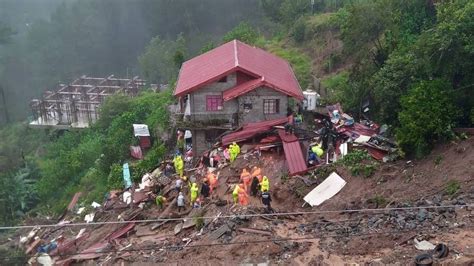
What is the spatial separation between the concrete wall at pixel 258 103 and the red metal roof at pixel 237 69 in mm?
485

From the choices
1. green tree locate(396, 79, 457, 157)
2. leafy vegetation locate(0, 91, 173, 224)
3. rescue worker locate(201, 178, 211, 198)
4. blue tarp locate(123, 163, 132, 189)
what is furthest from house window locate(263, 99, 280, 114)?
blue tarp locate(123, 163, 132, 189)

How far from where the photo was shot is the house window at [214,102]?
2623 cm

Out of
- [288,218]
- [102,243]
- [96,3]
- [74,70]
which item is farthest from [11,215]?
[96,3]

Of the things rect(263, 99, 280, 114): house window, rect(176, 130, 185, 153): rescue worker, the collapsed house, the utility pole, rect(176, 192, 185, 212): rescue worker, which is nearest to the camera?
rect(176, 192, 185, 212): rescue worker

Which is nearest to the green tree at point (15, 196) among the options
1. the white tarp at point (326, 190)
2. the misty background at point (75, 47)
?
the white tarp at point (326, 190)

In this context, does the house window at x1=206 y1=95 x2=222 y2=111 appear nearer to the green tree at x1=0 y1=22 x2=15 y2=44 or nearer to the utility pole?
the utility pole

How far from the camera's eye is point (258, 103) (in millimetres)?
26062

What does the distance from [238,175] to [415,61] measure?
342 inches

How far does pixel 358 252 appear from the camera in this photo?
15.0 metres

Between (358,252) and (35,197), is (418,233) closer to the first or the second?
(358,252)

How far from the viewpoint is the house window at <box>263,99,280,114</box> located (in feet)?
85.6

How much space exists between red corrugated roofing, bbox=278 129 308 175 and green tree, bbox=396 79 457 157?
3.98m

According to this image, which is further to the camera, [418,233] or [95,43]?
[95,43]

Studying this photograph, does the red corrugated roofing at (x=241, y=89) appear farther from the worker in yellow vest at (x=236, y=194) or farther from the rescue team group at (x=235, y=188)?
the worker in yellow vest at (x=236, y=194)
